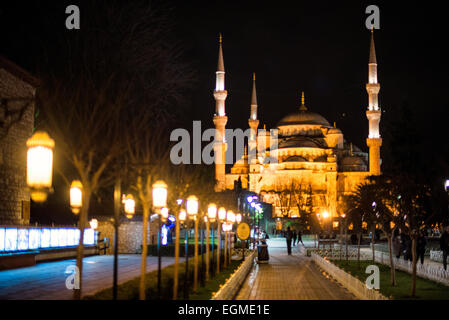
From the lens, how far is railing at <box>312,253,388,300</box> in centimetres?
1184

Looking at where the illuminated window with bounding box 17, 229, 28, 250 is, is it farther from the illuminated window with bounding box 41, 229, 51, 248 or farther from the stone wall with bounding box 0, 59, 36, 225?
the illuminated window with bounding box 41, 229, 51, 248

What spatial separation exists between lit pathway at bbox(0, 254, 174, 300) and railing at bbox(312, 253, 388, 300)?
241 inches

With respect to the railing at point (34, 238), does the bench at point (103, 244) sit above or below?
below

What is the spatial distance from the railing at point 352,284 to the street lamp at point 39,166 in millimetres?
7115

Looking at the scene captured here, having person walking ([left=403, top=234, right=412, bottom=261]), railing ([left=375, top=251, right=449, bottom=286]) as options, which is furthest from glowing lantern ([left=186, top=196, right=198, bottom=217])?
person walking ([left=403, top=234, right=412, bottom=261])

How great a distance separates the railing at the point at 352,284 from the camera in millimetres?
11841

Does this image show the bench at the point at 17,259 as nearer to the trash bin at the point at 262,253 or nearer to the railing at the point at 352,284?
the trash bin at the point at 262,253

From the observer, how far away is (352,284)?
15578 millimetres

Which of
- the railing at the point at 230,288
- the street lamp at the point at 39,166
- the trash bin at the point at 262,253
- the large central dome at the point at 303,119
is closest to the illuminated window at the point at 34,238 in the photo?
the railing at the point at 230,288

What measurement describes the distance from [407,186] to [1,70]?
48.4 ft

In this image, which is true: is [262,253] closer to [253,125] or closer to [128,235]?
[128,235]
